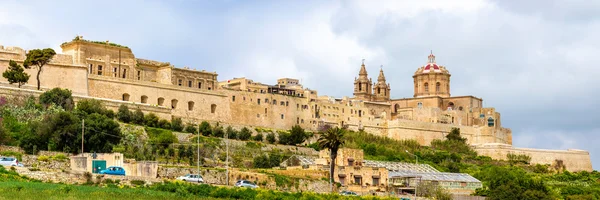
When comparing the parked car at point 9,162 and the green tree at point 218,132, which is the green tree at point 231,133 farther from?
the parked car at point 9,162

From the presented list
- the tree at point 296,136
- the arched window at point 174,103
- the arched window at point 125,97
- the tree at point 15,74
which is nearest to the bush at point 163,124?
the arched window at point 125,97

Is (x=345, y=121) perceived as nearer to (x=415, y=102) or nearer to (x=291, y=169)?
(x=415, y=102)

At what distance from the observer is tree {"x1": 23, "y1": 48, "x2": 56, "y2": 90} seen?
206 feet

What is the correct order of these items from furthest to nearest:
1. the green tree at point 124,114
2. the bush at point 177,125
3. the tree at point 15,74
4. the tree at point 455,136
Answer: the tree at point 455,136, the bush at point 177,125, the green tree at point 124,114, the tree at point 15,74

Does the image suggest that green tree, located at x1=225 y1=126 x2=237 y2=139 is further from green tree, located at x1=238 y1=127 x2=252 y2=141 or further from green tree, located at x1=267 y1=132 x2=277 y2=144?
green tree, located at x1=267 y1=132 x2=277 y2=144

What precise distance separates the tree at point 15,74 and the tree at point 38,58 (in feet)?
2.40

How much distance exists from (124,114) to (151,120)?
205 centimetres

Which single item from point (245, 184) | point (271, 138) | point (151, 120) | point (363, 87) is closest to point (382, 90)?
point (363, 87)

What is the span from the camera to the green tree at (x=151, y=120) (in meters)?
63.5

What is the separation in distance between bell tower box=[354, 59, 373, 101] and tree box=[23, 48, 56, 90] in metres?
39.2

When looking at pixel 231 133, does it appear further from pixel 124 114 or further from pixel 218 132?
pixel 124 114

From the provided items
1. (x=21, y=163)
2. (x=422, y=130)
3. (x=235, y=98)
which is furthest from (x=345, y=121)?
(x=21, y=163)

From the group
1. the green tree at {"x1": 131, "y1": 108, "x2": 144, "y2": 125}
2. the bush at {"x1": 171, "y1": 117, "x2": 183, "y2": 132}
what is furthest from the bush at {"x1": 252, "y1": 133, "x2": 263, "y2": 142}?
the green tree at {"x1": 131, "y1": 108, "x2": 144, "y2": 125}

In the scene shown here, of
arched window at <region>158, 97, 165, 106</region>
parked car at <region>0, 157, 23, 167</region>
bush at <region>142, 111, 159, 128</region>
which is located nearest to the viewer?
parked car at <region>0, 157, 23, 167</region>
